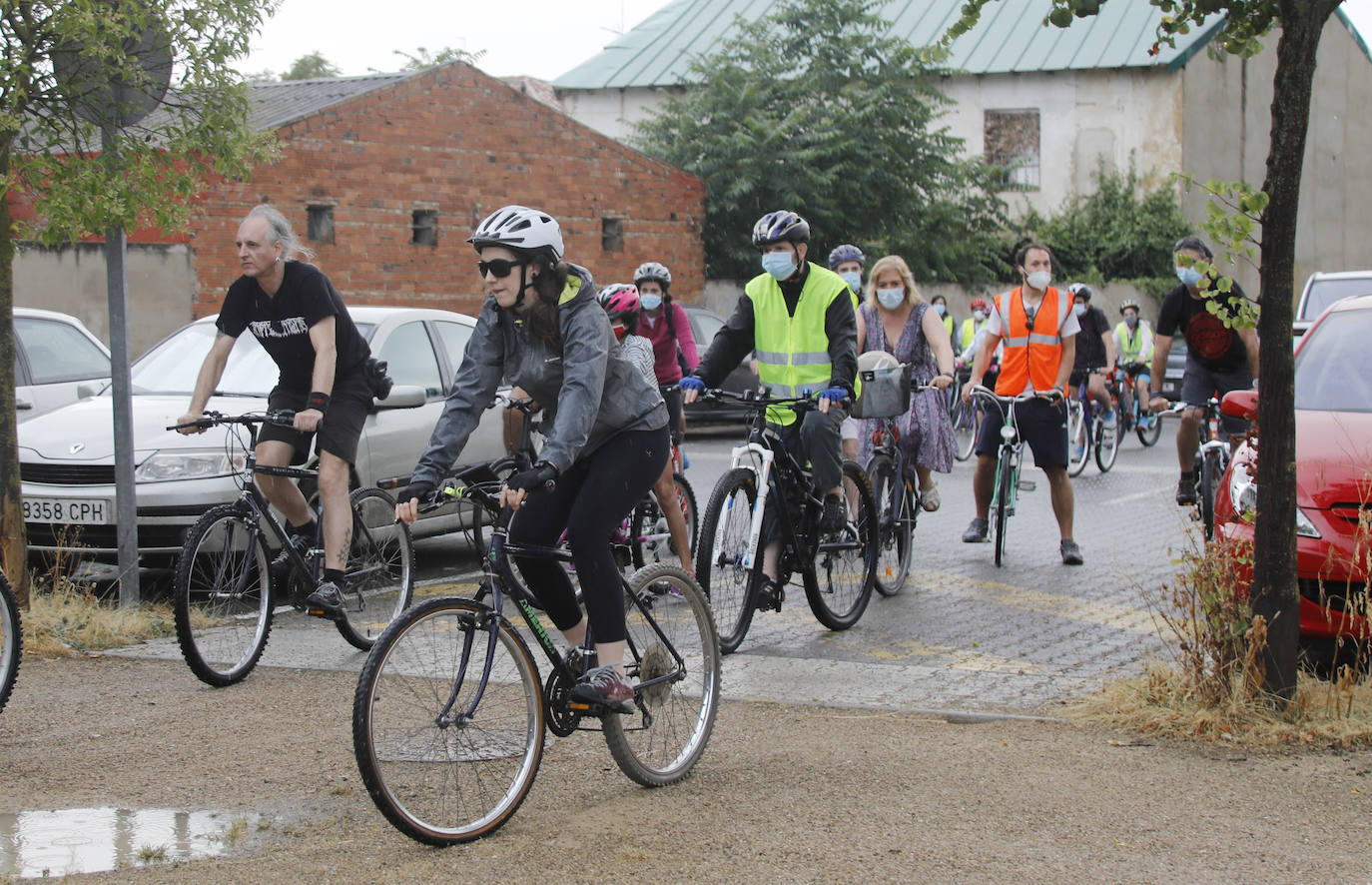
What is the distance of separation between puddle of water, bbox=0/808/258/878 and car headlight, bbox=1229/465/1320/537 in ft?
13.8

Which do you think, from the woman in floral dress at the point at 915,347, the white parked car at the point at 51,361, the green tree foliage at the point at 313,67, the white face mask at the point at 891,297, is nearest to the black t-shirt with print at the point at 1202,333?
the woman in floral dress at the point at 915,347

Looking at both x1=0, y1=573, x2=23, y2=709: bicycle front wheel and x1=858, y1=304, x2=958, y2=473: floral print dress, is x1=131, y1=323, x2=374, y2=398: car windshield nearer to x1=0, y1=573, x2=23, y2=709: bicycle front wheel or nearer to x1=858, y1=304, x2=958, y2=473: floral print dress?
x1=858, y1=304, x2=958, y2=473: floral print dress

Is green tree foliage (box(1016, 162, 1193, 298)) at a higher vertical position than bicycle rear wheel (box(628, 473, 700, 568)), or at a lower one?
higher

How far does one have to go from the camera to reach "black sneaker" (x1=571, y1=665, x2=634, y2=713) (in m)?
4.73

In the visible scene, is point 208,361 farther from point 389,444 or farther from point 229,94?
→ point 389,444

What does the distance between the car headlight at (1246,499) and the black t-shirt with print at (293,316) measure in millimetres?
4029

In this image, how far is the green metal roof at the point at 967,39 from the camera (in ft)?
113

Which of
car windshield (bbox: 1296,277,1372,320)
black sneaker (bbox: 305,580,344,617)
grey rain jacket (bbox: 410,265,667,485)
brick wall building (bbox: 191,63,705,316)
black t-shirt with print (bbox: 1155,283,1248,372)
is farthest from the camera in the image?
brick wall building (bbox: 191,63,705,316)

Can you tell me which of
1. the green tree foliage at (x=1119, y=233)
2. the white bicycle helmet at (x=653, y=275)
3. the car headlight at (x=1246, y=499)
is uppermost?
the green tree foliage at (x=1119, y=233)

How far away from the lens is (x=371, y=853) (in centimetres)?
437

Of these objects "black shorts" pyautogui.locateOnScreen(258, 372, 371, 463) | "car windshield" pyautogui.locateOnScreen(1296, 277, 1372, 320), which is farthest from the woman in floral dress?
"car windshield" pyautogui.locateOnScreen(1296, 277, 1372, 320)

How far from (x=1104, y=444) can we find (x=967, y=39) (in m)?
21.6

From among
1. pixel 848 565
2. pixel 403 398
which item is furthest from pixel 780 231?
pixel 403 398

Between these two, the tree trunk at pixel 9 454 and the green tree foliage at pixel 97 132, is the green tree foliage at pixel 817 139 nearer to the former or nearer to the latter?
the green tree foliage at pixel 97 132
